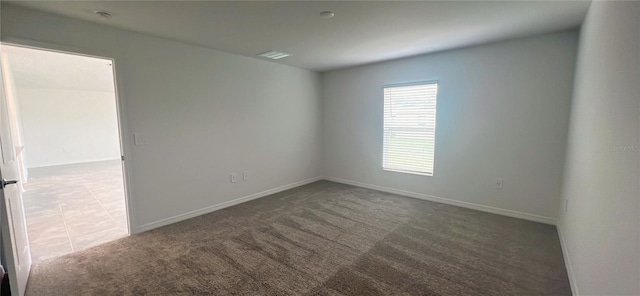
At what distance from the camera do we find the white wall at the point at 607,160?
1066 millimetres

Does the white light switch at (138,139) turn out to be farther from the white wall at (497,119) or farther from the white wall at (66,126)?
the white wall at (66,126)

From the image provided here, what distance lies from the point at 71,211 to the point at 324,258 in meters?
3.85

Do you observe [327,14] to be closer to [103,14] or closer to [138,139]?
[103,14]

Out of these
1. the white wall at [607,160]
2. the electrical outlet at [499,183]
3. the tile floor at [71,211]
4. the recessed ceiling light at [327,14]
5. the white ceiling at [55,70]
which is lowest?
the tile floor at [71,211]

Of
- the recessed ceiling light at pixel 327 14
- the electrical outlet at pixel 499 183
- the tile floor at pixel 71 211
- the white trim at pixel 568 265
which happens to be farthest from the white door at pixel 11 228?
the electrical outlet at pixel 499 183

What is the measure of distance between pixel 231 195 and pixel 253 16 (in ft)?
8.52

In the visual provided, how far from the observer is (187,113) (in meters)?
3.35

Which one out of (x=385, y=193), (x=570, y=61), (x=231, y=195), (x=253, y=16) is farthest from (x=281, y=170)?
(x=570, y=61)

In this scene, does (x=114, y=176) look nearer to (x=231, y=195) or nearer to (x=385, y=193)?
(x=231, y=195)

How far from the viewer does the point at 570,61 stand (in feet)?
9.27

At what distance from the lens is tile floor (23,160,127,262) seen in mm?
2791

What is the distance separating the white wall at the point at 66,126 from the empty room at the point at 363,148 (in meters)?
4.09

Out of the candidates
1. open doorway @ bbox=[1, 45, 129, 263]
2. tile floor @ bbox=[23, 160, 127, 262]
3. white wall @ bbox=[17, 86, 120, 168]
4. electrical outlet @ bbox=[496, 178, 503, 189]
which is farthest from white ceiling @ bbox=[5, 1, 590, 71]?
white wall @ bbox=[17, 86, 120, 168]

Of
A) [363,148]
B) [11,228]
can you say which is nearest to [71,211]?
[11,228]
